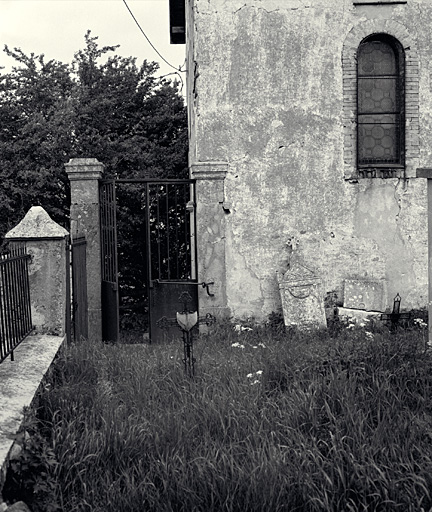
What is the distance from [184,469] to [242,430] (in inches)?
29.2

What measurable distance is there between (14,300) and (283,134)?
5.76 metres

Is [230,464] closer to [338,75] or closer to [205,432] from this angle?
[205,432]

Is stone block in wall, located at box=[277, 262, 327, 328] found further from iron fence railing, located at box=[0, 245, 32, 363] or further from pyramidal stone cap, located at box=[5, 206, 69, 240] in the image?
iron fence railing, located at box=[0, 245, 32, 363]

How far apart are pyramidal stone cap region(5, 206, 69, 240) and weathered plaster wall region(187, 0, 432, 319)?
3.79m

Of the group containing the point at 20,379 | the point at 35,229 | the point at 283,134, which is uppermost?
the point at 283,134

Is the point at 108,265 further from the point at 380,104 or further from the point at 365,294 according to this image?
the point at 380,104

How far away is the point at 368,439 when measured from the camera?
13.9 ft

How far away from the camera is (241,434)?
4.50 meters

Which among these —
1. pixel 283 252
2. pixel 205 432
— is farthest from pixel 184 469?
pixel 283 252

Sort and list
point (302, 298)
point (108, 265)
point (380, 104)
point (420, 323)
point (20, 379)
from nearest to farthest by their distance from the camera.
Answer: point (20, 379)
point (420, 323)
point (302, 298)
point (380, 104)
point (108, 265)

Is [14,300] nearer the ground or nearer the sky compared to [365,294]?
nearer the sky

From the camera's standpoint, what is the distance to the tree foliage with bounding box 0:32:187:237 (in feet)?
51.6

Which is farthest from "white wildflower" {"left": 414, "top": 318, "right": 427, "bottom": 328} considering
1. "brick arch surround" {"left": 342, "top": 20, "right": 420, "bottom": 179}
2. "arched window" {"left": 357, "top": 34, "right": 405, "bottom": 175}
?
"arched window" {"left": 357, "top": 34, "right": 405, "bottom": 175}

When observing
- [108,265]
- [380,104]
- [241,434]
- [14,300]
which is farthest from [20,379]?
[380,104]
